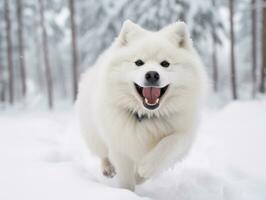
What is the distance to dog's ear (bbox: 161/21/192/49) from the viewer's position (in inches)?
178

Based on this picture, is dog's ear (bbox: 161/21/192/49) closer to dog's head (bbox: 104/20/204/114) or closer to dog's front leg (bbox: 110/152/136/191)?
dog's head (bbox: 104/20/204/114)

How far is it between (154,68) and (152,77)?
15cm

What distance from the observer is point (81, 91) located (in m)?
5.64

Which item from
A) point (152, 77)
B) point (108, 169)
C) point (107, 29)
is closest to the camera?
point (152, 77)

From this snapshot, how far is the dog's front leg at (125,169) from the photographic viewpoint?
4.45 meters

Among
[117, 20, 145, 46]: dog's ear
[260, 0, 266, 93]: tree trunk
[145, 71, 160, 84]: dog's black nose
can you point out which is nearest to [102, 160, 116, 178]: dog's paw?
[117, 20, 145, 46]: dog's ear

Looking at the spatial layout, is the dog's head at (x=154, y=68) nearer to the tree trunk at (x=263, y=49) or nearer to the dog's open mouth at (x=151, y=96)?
the dog's open mouth at (x=151, y=96)

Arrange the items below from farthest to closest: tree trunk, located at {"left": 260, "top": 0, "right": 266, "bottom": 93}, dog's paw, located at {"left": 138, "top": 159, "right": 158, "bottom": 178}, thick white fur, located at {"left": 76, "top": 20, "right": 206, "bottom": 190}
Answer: tree trunk, located at {"left": 260, "top": 0, "right": 266, "bottom": 93}
thick white fur, located at {"left": 76, "top": 20, "right": 206, "bottom": 190}
dog's paw, located at {"left": 138, "top": 159, "right": 158, "bottom": 178}

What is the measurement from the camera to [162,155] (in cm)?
401

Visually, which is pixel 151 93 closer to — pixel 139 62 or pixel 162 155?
pixel 139 62

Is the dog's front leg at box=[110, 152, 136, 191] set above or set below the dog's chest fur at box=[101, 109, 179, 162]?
below

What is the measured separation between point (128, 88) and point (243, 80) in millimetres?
36033

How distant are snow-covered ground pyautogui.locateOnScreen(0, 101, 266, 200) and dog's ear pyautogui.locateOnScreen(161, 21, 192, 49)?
1606 mm

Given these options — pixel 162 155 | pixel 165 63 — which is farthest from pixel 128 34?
pixel 162 155
